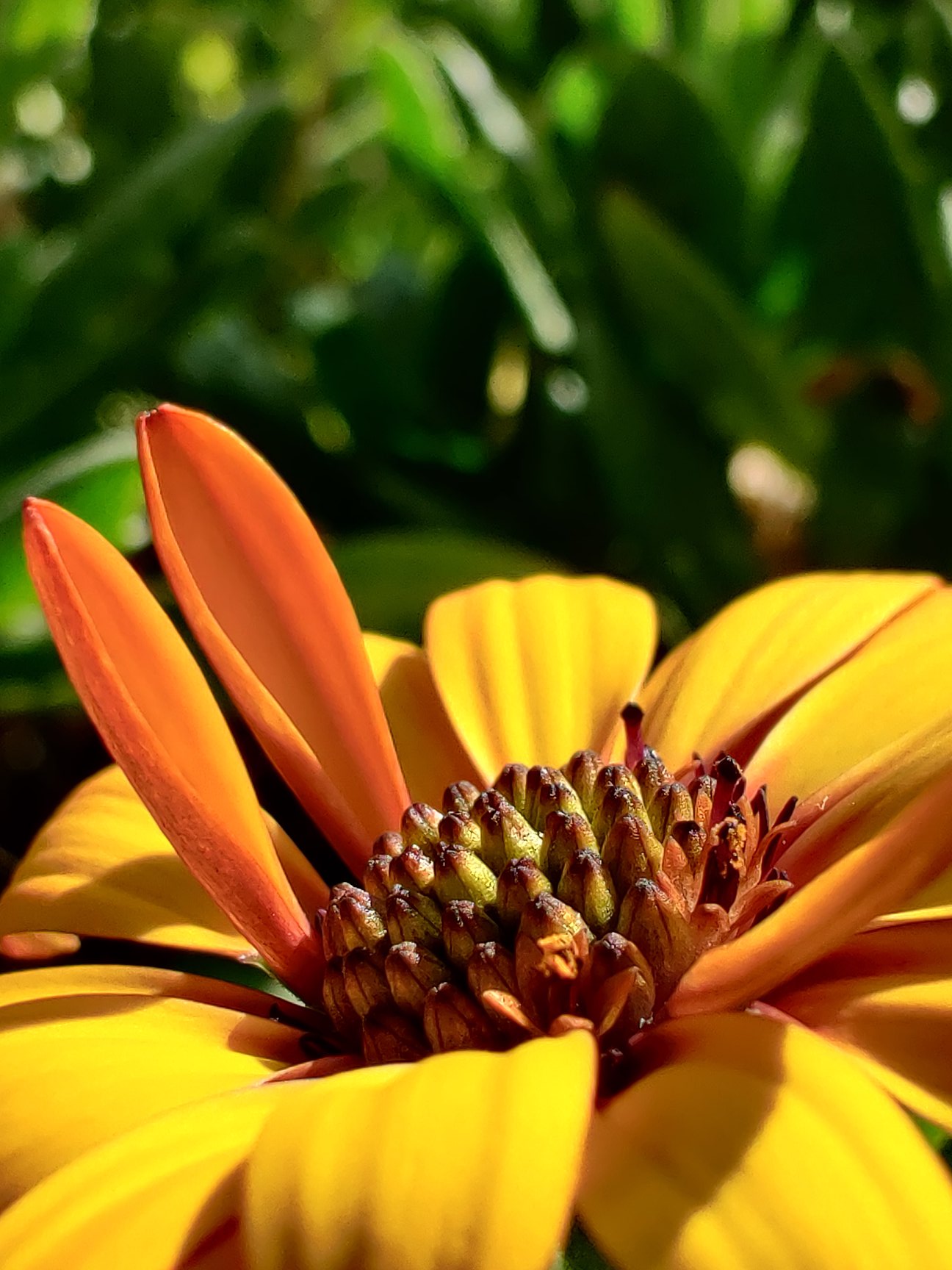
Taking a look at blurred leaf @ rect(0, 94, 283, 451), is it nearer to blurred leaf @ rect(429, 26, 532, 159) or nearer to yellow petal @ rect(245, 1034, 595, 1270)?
blurred leaf @ rect(429, 26, 532, 159)

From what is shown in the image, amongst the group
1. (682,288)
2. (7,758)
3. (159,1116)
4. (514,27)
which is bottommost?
(7,758)

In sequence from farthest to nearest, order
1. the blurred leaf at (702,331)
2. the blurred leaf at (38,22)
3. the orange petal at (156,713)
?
1. the blurred leaf at (38,22)
2. the blurred leaf at (702,331)
3. the orange petal at (156,713)

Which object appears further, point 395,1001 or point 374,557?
point 374,557

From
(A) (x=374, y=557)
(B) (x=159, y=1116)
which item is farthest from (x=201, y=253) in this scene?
(B) (x=159, y=1116)

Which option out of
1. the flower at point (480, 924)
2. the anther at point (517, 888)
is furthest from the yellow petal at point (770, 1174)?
the anther at point (517, 888)

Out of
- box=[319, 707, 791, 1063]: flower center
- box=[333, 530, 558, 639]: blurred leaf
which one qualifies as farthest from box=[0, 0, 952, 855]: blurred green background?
box=[319, 707, 791, 1063]: flower center

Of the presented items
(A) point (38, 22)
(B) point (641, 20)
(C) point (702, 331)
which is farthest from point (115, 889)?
(A) point (38, 22)

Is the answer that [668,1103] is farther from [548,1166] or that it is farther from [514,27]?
[514,27]

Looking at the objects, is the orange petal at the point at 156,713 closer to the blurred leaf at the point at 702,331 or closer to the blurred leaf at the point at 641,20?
the blurred leaf at the point at 702,331
